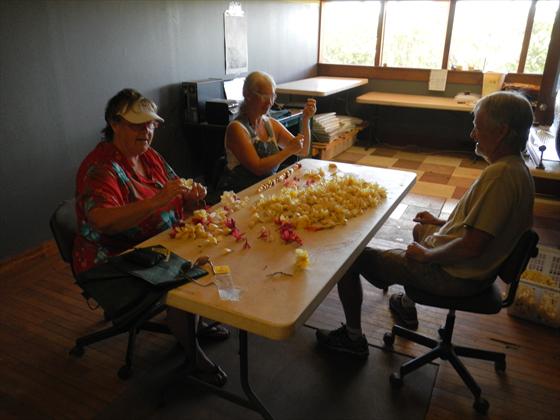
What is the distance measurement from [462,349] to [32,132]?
2.68 metres

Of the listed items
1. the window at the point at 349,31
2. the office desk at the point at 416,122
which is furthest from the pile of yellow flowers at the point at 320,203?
the window at the point at 349,31

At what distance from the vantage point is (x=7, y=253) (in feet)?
9.11

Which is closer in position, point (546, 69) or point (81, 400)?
point (81, 400)

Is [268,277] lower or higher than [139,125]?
lower

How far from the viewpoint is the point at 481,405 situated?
1.78 metres

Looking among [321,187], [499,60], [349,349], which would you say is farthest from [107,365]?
[499,60]

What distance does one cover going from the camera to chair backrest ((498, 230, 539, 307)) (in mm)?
1586

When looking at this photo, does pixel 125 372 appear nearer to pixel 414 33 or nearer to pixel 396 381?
pixel 396 381

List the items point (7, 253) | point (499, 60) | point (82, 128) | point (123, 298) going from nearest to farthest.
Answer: point (123, 298) < point (7, 253) < point (82, 128) < point (499, 60)

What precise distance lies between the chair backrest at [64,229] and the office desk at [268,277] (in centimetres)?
40

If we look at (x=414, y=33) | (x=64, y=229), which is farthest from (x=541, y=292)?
(x=414, y=33)

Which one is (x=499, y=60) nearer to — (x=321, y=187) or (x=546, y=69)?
(x=546, y=69)

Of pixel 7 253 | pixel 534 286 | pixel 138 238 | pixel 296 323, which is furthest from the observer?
pixel 7 253

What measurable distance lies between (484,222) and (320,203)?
64 cm
